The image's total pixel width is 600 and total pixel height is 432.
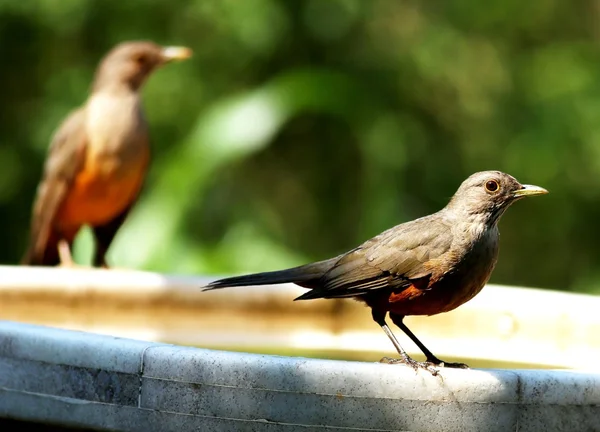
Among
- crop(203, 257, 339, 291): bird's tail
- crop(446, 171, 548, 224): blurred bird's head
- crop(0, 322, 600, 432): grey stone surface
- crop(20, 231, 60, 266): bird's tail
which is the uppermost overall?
crop(446, 171, 548, 224): blurred bird's head

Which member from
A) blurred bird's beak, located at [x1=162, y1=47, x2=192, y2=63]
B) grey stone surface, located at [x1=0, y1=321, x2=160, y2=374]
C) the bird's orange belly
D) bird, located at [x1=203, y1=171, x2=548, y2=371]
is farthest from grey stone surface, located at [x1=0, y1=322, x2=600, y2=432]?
blurred bird's beak, located at [x1=162, y1=47, x2=192, y2=63]

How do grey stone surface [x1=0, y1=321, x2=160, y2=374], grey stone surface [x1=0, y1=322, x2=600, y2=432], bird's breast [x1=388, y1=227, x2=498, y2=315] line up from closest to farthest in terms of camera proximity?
1. grey stone surface [x1=0, y1=322, x2=600, y2=432]
2. grey stone surface [x1=0, y1=321, x2=160, y2=374]
3. bird's breast [x1=388, y1=227, x2=498, y2=315]

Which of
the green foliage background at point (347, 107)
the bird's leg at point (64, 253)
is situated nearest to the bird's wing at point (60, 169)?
the bird's leg at point (64, 253)

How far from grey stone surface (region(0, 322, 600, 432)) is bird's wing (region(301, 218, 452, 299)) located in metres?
0.59

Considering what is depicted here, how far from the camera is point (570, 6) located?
9.39 meters

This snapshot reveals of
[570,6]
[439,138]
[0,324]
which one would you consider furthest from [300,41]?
[0,324]

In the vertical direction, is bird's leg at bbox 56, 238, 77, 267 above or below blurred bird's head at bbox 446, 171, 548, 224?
below

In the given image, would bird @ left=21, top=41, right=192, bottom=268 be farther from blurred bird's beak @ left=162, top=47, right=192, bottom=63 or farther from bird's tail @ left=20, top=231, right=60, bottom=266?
blurred bird's beak @ left=162, top=47, right=192, bottom=63

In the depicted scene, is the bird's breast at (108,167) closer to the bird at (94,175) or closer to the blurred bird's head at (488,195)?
the bird at (94,175)

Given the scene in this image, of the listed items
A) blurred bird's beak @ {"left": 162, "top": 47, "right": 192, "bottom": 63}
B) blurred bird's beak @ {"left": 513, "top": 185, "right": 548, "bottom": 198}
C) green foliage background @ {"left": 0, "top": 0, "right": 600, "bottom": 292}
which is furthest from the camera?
green foliage background @ {"left": 0, "top": 0, "right": 600, "bottom": 292}

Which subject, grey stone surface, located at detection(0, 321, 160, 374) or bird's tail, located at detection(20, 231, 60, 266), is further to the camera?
bird's tail, located at detection(20, 231, 60, 266)

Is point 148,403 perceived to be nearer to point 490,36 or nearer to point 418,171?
point 418,171

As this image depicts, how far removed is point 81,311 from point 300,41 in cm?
506

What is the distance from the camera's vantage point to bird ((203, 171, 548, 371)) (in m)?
2.86
